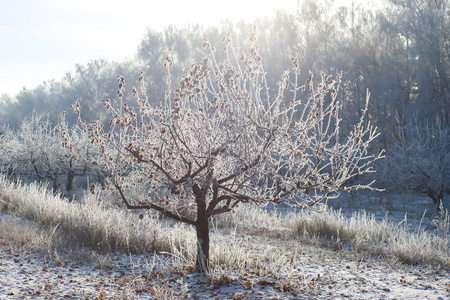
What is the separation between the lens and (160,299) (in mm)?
4031

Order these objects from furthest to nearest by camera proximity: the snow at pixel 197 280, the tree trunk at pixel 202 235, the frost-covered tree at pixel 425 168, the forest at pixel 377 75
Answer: the forest at pixel 377 75 < the frost-covered tree at pixel 425 168 < the tree trunk at pixel 202 235 < the snow at pixel 197 280

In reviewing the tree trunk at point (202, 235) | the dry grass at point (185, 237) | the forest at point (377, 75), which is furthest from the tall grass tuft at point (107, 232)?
the forest at point (377, 75)

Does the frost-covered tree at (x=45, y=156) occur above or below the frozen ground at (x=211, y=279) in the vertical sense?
above

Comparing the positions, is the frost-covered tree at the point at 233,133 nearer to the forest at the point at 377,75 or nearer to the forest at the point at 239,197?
the forest at the point at 239,197

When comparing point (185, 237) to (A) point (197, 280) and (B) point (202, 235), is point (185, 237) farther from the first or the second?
(A) point (197, 280)

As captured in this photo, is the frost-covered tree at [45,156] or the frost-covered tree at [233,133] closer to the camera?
the frost-covered tree at [233,133]

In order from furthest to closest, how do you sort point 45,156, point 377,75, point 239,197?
point 377,75 < point 45,156 < point 239,197

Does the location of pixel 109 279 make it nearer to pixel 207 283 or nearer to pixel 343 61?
pixel 207 283

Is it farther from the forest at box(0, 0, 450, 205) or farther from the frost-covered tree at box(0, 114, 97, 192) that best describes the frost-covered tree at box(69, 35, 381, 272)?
the frost-covered tree at box(0, 114, 97, 192)

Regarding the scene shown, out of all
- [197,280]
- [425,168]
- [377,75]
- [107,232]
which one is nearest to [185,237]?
[107,232]

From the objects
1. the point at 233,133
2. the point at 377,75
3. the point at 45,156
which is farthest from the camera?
the point at 377,75

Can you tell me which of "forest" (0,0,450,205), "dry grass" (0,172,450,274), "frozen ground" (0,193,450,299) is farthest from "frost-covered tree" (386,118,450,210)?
"frozen ground" (0,193,450,299)

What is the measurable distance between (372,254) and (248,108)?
4.61 metres

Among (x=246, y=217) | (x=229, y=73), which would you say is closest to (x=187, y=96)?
(x=229, y=73)
